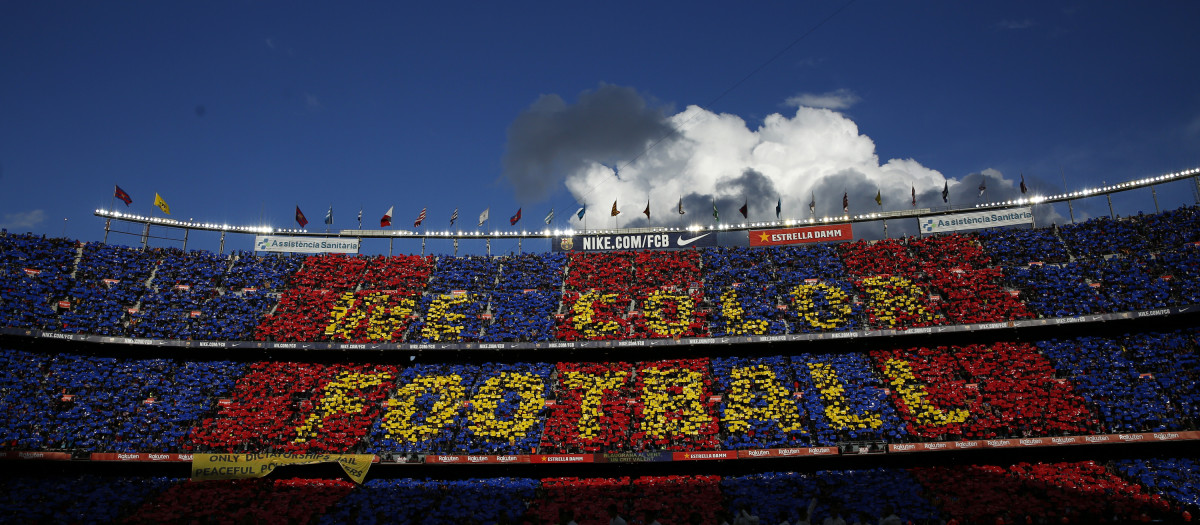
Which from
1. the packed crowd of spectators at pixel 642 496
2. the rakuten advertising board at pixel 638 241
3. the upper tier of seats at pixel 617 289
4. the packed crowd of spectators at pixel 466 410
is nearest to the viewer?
the packed crowd of spectators at pixel 642 496

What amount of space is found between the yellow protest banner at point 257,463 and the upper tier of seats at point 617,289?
8.86m

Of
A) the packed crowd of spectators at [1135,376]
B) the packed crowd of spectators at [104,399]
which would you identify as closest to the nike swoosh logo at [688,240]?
the packed crowd of spectators at [1135,376]

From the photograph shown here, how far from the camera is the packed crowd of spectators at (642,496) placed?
27328mm

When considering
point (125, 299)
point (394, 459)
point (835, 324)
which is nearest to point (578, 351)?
point (394, 459)

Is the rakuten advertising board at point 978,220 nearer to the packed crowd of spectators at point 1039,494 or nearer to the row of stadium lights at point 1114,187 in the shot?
the row of stadium lights at point 1114,187

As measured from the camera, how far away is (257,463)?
1275 inches

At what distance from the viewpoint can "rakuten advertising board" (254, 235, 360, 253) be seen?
5240cm

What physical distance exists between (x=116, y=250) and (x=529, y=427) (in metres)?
34.8

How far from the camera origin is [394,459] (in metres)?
33.0

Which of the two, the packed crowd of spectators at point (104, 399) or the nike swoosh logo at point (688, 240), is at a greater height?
the nike swoosh logo at point (688, 240)

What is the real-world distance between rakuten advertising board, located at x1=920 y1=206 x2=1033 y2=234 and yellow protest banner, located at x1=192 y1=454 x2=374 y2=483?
4412 centimetres

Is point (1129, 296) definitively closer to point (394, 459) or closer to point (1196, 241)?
point (1196, 241)

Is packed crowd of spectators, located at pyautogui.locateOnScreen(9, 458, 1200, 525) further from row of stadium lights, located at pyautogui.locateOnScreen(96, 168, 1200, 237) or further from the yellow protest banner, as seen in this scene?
row of stadium lights, located at pyautogui.locateOnScreen(96, 168, 1200, 237)

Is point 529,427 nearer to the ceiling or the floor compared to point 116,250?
nearer to the floor
